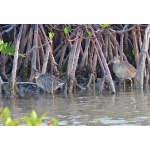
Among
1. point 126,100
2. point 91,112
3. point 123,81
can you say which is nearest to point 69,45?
point 123,81

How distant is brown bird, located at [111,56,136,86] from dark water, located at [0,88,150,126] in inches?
11.0

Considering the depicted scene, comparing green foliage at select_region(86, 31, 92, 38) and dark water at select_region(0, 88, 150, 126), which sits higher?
green foliage at select_region(86, 31, 92, 38)

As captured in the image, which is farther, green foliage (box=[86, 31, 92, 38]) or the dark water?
green foliage (box=[86, 31, 92, 38])

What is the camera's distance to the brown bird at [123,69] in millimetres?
7133

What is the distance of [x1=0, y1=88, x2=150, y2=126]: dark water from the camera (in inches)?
198

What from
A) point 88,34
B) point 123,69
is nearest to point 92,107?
point 88,34

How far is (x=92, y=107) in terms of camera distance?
5.71 meters

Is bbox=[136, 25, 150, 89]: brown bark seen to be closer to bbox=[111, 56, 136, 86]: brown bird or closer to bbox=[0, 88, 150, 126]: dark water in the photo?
bbox=[111, 56, 136, 86]: brown bird

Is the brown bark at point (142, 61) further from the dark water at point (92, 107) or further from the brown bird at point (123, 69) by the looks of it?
the dark water at point (92, 107)

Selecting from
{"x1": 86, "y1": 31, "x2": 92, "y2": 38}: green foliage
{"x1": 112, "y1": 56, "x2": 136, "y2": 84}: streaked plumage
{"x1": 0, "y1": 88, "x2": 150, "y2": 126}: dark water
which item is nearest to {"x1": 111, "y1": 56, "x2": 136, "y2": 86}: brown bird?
{"x1": 112, "y1": 56, "x2": 136, "y2": 84}: streaked plumage

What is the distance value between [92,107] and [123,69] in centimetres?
149

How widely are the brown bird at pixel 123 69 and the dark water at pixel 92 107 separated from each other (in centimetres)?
28
